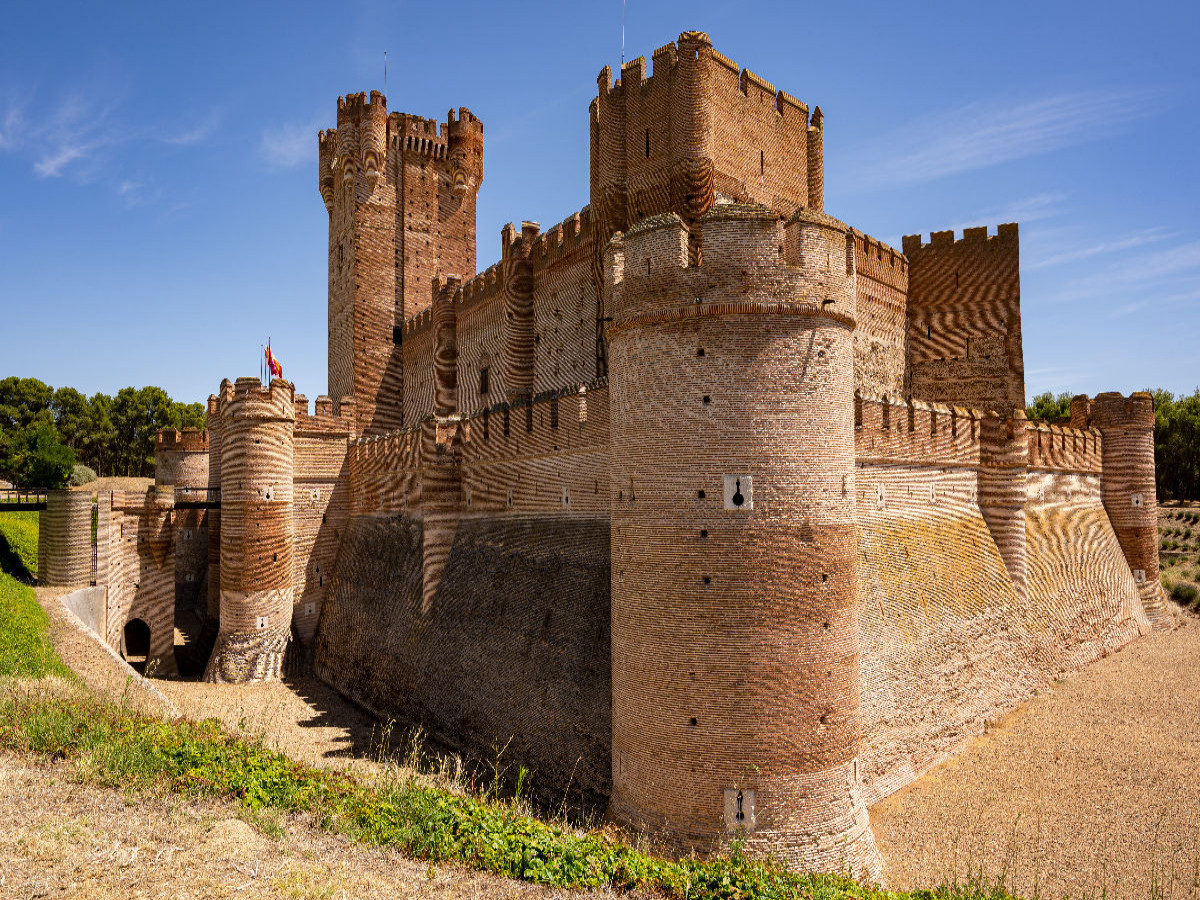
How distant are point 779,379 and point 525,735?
7.95m

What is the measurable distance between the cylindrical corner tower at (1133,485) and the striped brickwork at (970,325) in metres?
2.93

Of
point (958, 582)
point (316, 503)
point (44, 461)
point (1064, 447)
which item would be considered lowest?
point (958, 582)

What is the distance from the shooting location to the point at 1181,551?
105ft

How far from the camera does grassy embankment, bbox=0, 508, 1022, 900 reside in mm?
7488

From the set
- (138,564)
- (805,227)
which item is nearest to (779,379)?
(805,227)

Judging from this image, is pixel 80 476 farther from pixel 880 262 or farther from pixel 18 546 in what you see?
pixel 880 262

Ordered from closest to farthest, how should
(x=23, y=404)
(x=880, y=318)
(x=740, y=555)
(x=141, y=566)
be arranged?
(x=740, y=555), (x=141, y=566), (x=880, y=318), (x=23, y=404)

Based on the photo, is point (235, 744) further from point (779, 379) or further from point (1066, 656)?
point (1066, 656)

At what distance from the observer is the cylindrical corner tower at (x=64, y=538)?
2272 centimetres

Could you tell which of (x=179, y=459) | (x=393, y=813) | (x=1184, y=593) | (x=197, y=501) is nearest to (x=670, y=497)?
(x=393, y=813)

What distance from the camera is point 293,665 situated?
23.3m

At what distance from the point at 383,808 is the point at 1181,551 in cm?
3555

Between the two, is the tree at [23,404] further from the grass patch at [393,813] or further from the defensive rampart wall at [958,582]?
the defensive rampart wall at [958,582]

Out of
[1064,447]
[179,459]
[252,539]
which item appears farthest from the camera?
[179,459]
